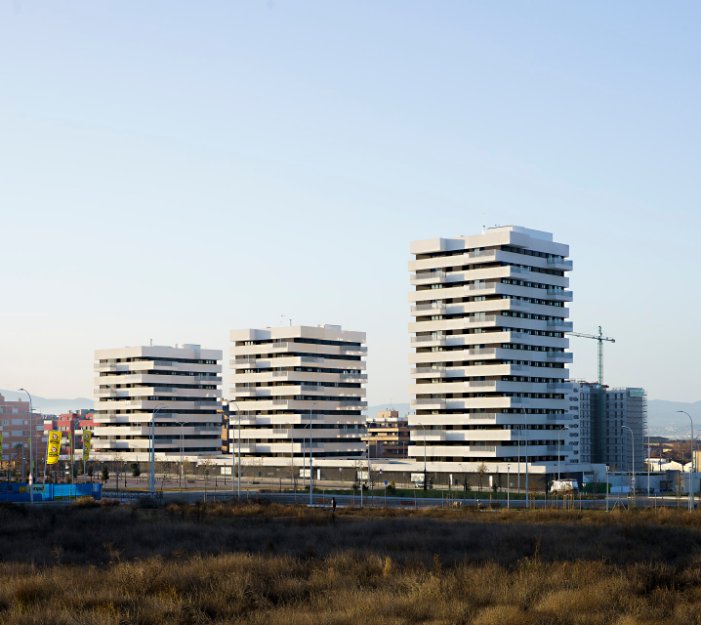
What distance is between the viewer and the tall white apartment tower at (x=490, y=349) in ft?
490

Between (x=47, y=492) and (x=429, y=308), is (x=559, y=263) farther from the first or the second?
(x=47, y=492)

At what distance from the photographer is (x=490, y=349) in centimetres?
15075

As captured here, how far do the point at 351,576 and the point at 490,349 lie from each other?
11712 centimetres

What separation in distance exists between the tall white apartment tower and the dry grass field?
94407mm

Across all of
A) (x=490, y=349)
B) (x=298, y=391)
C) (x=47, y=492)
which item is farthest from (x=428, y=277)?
(x=47, y=492)

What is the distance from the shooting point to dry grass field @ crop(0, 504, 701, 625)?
28.6 meters

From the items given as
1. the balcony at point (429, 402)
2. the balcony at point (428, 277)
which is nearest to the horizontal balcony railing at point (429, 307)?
the balcony at point (428, 277)

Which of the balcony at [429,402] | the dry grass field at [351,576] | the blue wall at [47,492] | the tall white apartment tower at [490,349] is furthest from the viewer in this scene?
the balcony at [429,402]

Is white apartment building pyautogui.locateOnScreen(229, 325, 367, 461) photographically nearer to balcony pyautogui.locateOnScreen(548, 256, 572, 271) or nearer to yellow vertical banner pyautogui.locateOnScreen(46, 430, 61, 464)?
balcony pyautogui.locateOnScreen(548, 256, 572, 271)

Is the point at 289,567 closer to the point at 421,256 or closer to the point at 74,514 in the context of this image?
the point at 74,514

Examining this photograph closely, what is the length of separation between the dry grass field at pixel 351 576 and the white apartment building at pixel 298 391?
13019 cm

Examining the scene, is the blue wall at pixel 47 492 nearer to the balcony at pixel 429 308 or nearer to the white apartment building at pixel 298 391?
the balcony at pixel 429 308

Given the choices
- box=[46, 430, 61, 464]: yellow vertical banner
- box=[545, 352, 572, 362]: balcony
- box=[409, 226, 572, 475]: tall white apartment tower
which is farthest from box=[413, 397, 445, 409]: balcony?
box=[46, 430, 61, 464]: yellow vertical banner

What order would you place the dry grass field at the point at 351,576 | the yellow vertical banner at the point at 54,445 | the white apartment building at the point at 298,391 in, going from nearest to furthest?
the dry grass field at the point at 351,576
the yellow vertical banner at the point at 54,445
the white apartment building at the point at 298,391
